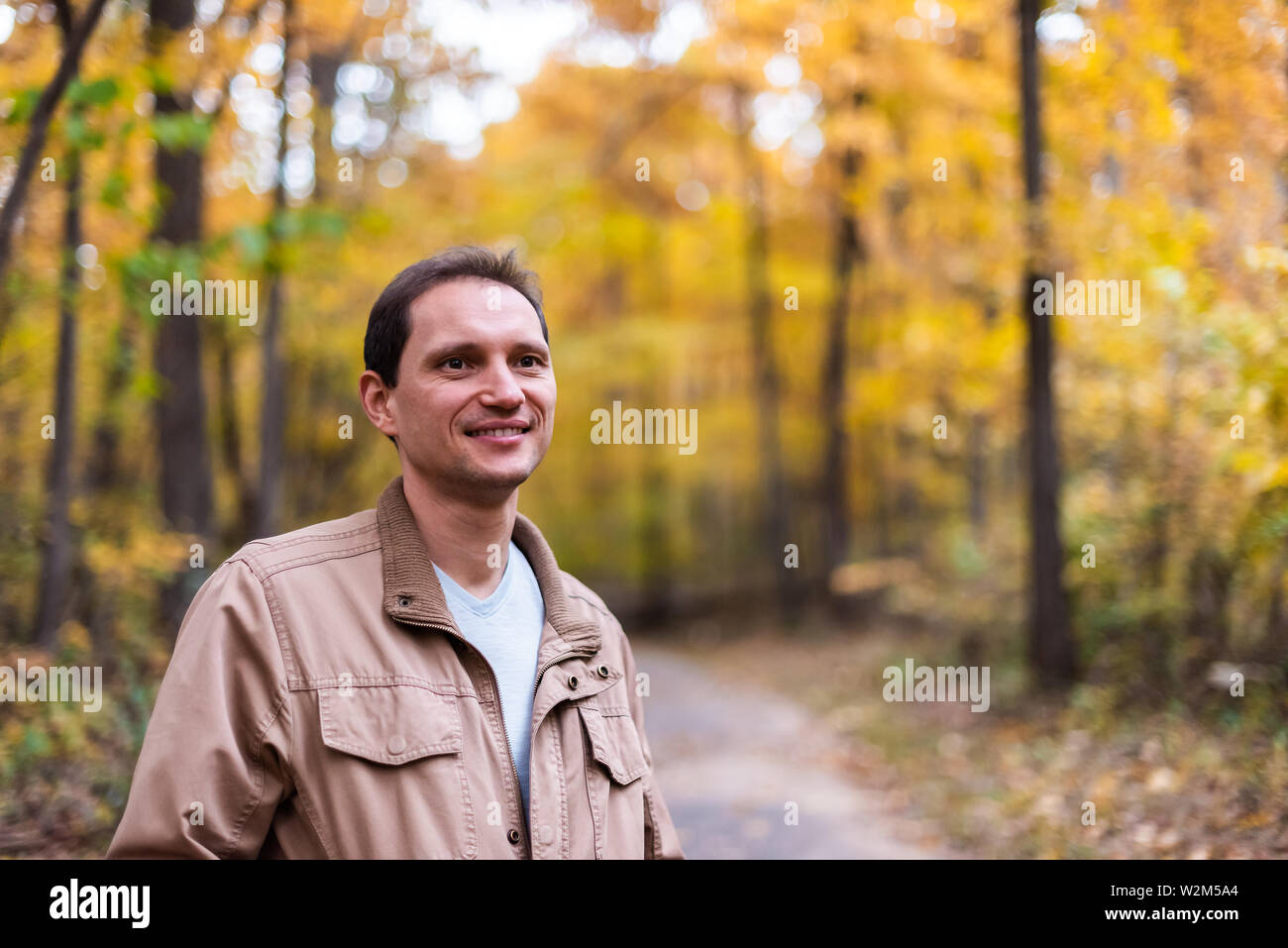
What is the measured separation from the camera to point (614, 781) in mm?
2252

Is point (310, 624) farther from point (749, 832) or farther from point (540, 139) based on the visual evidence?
point (540, 139)

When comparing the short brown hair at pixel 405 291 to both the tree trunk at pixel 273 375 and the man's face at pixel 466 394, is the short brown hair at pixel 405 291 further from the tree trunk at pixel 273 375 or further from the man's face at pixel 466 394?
the tree trunk at pixel 273 375

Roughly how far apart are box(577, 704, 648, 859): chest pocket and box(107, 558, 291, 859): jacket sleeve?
665 millimetres

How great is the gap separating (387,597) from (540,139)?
51.4ft

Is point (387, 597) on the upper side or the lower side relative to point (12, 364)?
lower

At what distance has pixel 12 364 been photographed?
9.20 metres

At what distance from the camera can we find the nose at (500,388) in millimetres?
2162

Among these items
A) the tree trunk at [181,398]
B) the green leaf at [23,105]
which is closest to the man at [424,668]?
the green leaf at [23,105]

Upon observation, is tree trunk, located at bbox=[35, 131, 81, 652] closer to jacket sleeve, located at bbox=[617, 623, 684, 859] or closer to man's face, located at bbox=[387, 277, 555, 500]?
man's face, located at bbox=[387, 277, 555, 500]

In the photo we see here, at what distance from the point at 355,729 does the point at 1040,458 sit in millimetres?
9447

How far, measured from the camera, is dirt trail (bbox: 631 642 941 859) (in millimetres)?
7133

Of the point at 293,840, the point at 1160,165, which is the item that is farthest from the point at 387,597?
the point at 1160,165

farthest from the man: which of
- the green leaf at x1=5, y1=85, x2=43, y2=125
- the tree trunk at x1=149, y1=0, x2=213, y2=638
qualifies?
the tree trunk at x1=149, y1=0, x2=213, y2=638
